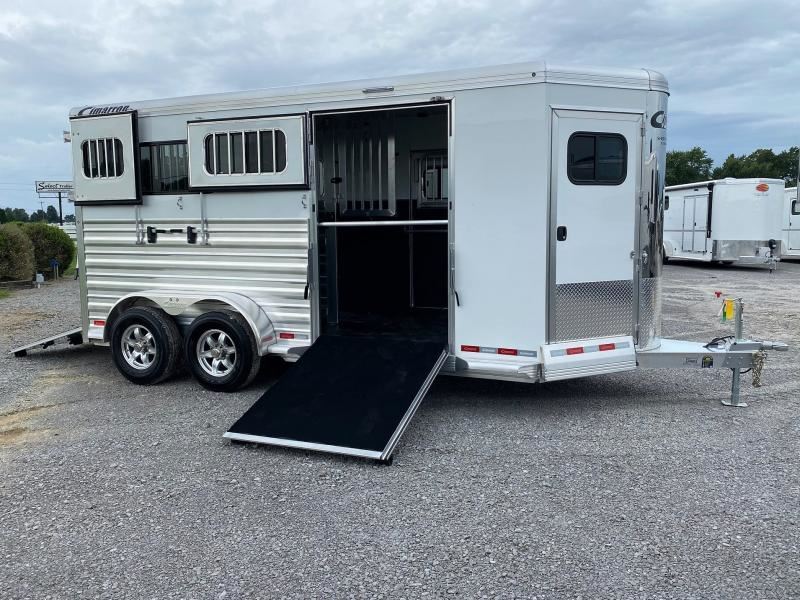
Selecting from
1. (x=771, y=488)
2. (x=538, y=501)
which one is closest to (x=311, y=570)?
(x=538, y=501)

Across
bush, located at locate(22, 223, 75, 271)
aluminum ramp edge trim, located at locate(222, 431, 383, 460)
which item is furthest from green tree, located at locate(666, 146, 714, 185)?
aluminum ramp edge trim, located at locate(222, 431, 383, 460)

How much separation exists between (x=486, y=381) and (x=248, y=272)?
230cm

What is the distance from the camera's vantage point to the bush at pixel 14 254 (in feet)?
48.5

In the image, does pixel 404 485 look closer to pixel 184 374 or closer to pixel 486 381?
pixel 486 381

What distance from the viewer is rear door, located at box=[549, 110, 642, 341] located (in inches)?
188

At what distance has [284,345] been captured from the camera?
18.5 feet

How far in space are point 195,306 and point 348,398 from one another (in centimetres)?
193

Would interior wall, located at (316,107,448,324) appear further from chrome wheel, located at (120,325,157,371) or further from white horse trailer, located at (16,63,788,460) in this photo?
chrome wheel, located at (120,325,157,371)

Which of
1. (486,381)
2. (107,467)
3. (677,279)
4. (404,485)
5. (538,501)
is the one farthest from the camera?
(677,279)

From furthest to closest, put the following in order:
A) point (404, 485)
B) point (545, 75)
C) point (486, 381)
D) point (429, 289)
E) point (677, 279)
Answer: point (677, 279), point (429, 289), point (486, 381), point (545, 75), point (404, 485)

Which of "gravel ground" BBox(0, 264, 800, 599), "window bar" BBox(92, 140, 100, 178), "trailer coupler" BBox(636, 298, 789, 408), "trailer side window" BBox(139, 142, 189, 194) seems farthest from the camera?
"window bar" BBox(92, 140, 100, 178)

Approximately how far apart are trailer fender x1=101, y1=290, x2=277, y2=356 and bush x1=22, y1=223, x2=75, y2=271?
1197cm

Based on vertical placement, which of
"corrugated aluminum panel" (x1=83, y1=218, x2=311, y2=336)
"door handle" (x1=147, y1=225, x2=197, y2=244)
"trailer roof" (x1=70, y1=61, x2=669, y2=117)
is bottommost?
"corrugated aluminum panel" (x1=83, y1=218, x2=311, y2=336)

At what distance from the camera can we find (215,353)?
5703mm
